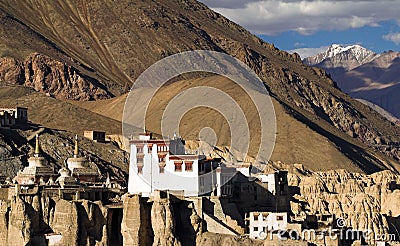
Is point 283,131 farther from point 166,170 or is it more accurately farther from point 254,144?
point 166,170

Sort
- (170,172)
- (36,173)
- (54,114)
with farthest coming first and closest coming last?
(54,114) → (36,173) → (170,172)

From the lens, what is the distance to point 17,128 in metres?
122

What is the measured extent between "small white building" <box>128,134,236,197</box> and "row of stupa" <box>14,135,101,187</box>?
4.69m

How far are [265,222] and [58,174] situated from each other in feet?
61.0

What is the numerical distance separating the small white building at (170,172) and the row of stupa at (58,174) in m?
4.69

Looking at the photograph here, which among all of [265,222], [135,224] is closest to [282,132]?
Answer: [265,222]

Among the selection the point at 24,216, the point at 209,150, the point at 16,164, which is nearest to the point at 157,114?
the point at 209,150

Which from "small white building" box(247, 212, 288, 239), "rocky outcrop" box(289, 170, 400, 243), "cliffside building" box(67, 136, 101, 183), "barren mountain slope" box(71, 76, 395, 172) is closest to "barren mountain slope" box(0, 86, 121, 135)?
"barren mountain slope" box(71, 76, 395, 172)

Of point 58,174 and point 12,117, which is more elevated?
point 12,117

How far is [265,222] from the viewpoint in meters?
78.6

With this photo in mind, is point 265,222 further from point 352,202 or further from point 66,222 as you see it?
point 352,202

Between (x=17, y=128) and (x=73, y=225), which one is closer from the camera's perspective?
(x=73, y=225)

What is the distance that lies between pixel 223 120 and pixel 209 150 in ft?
143

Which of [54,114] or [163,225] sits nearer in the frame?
[163,225]
